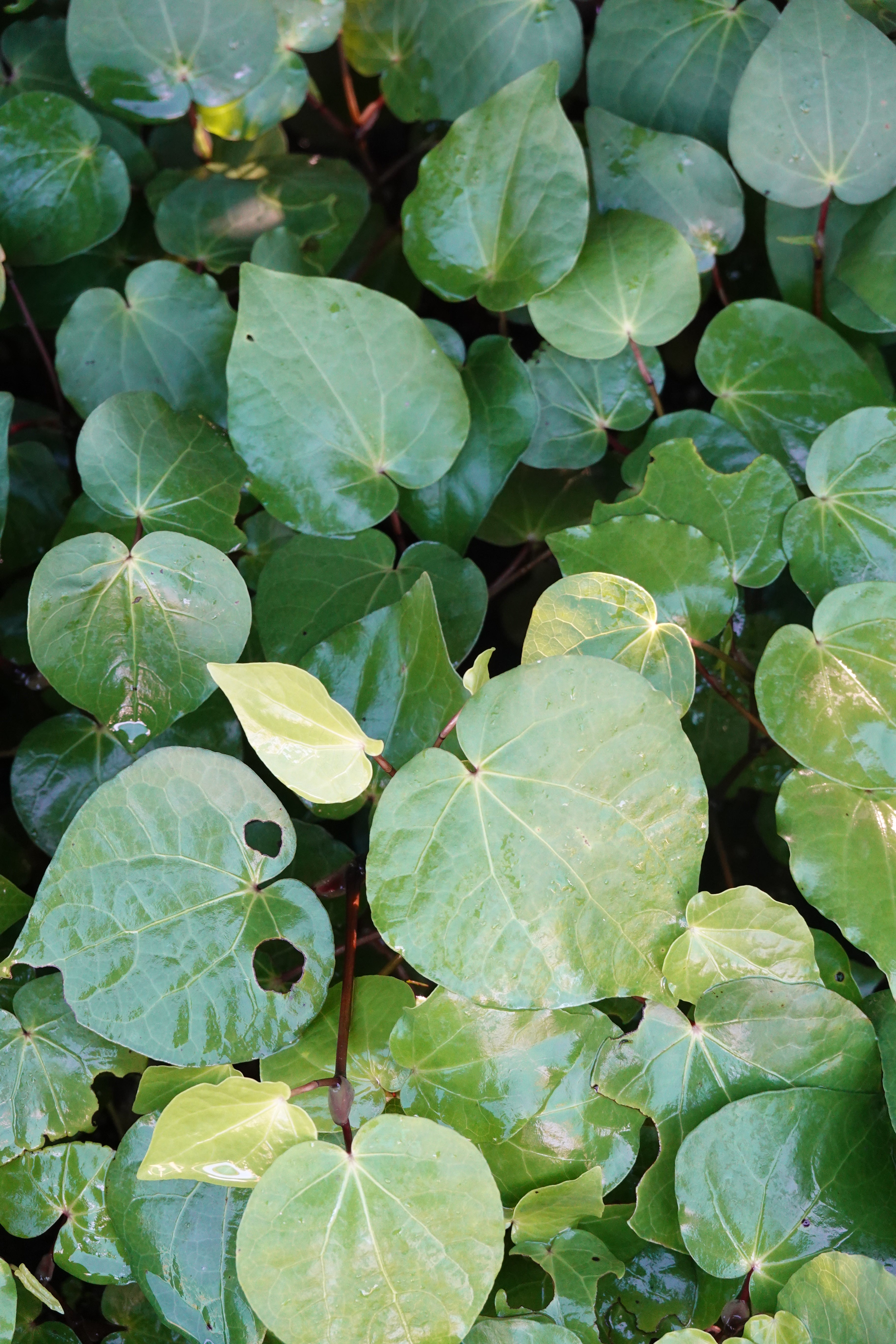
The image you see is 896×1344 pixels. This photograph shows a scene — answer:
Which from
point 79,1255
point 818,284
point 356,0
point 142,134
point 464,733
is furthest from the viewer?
point 142,134

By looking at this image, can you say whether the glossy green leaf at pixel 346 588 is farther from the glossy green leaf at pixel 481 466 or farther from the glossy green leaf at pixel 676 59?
the glossy green leaf at pixel 676 59

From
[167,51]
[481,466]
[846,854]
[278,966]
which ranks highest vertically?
[167,51]

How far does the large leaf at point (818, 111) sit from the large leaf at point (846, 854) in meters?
0.59

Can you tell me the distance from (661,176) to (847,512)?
40 cm

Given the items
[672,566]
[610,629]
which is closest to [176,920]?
[610,629]

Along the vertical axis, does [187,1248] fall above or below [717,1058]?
below

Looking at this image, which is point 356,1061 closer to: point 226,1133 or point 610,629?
point 226,1133

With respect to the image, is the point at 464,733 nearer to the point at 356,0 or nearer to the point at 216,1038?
the point at 216,1038

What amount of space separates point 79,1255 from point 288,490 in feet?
2.27

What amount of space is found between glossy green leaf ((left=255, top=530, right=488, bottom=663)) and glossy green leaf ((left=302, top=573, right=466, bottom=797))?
6 centimetres

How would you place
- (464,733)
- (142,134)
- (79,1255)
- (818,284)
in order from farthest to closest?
(142,134) < (818,284) < (79,1255) < (464,733)

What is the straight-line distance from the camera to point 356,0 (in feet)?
3.54

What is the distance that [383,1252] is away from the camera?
0.66m

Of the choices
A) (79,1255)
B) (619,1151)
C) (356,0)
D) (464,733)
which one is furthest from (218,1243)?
(356,0)
